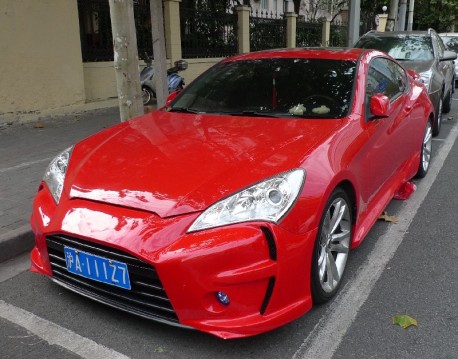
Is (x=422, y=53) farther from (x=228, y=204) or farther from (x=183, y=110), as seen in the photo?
(x=228, y=204)

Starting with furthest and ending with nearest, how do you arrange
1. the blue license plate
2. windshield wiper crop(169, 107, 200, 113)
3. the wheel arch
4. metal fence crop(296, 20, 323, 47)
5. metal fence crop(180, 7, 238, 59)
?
metal fence crop(296, 20, 323, 47) → metal fence crop(180, 7, 238, 59) → windshield wiper crop(169, 107, 200, 113) → the wheel arch → the blue license plate

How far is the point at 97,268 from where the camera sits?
245cm

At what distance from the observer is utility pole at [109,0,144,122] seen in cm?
469

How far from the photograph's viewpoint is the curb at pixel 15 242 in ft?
11.8

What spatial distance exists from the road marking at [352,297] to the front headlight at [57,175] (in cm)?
162

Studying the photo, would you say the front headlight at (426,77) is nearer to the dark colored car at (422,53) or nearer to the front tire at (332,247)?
the dark colored car at (422,53)

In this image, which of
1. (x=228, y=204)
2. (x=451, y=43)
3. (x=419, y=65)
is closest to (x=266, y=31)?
(x=451, y=43)

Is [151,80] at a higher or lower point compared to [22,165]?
higher

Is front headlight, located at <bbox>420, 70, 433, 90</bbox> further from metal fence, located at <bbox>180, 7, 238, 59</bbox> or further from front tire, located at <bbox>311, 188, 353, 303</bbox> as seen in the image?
metal fence, located at <bbox>180, 7, 238, 59</bbox>

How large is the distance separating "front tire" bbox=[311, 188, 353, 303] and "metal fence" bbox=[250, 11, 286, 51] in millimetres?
12225

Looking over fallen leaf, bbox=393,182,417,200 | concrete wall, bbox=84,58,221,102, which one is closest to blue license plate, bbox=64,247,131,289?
fallen leaf, bbox=393,182,417,200

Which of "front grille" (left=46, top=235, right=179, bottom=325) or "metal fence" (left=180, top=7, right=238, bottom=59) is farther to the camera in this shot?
"metal fence" (left=180, top=7, right=238, bottom=59)

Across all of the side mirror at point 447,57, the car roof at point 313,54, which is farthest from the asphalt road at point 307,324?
the side mirror at point 447,57

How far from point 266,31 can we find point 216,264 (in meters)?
13.9
